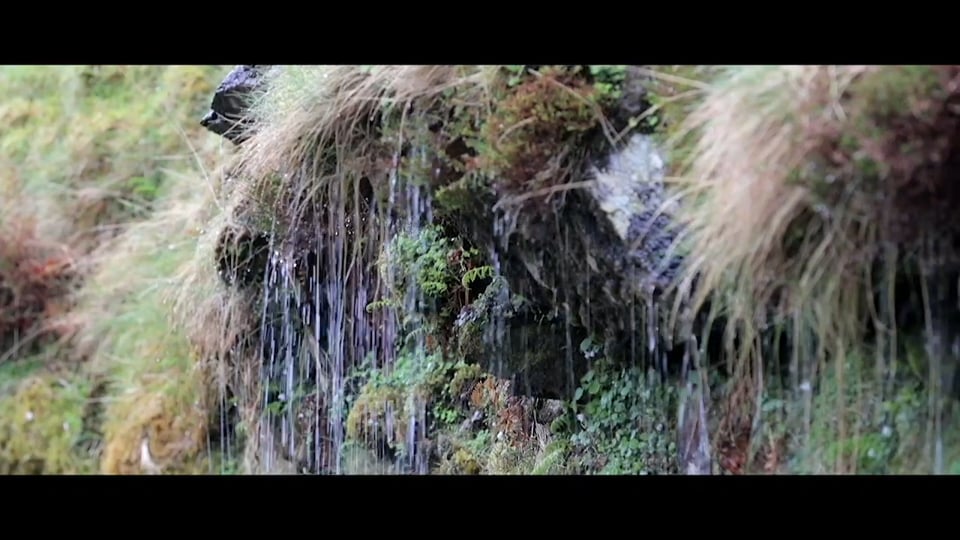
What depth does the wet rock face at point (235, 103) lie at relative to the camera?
3023 millimetres

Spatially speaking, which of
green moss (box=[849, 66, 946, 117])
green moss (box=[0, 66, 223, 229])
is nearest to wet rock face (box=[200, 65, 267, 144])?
green moss (box=[0, 66, 223, 229])

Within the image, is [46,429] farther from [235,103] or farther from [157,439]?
[235,103]

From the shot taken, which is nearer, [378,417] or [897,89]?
[897,89]

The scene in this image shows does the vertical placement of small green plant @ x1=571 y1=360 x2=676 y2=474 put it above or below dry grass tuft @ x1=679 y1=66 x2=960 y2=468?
below

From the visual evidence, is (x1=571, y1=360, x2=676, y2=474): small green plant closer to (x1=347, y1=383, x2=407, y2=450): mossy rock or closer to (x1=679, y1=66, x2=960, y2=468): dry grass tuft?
(x1=679, y1=66, x2=960, y2=468): dry grass tuft

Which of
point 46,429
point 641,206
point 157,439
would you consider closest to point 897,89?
point 641,206

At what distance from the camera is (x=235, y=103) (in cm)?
310

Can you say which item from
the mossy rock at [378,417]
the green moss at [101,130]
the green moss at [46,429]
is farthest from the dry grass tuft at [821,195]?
the green moss at [101,130]

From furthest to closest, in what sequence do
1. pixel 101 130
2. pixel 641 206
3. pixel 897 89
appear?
1. pixel 101 130
2. pixel 641 206
3. pixel 897 89

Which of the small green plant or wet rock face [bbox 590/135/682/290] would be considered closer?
wet rock face [bbox 590/135/682/290]

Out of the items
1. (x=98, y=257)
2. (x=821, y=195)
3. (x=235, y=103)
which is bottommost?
(x=821, y=195)

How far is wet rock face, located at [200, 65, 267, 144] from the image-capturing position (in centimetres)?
302

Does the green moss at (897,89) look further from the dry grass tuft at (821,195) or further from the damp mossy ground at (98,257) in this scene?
the damp mossy ground at (98,257)
